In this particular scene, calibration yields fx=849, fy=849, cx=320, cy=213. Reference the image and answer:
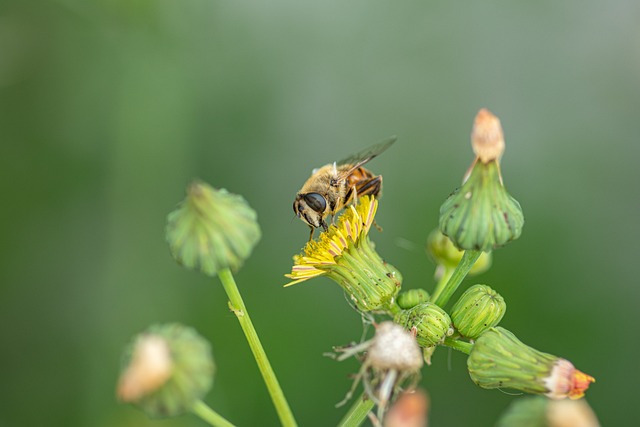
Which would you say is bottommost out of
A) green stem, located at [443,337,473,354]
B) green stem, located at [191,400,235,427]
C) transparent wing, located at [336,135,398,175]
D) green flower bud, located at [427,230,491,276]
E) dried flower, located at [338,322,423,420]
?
green stem, located at [191,400,235,427]

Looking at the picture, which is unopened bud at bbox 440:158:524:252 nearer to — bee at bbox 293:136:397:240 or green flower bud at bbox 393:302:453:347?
green flower bud at bbox 393:302:453:347

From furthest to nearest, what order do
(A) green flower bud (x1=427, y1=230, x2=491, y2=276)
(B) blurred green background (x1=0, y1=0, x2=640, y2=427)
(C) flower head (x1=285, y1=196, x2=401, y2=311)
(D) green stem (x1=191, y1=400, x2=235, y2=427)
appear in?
(B) blurred green background (x1=0, y1=0, x2=640, y2=427)
(A) green flower bud (x1=427, y1=230, x2=491, y2=276)
(C) flower head (x1=285, y1=196, x2=401, y2=311)
(D) green stem (x1=191, y1=400, x2=235, y2=427)

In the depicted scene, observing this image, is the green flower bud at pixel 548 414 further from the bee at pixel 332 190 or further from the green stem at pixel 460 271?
the bee at pixel 332 190

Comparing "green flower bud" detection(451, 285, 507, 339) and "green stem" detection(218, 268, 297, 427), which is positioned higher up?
"green flower bud" detection(451, 285, 507, 339)

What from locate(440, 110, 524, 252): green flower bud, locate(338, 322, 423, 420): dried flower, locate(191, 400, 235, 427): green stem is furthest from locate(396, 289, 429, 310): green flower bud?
locate(191, 400, 235, 427): green stem

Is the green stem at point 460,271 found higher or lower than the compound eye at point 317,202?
higher

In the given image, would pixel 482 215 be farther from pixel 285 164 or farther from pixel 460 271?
pixel 285 164

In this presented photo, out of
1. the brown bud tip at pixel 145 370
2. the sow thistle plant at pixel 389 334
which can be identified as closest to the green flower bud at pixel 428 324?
the sow thistle plant at pixel 389 334
